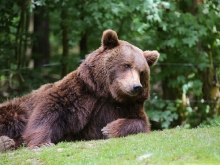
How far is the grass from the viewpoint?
583 cm

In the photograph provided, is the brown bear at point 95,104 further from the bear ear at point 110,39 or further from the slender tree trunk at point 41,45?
the slender tree trunk at point 41,45

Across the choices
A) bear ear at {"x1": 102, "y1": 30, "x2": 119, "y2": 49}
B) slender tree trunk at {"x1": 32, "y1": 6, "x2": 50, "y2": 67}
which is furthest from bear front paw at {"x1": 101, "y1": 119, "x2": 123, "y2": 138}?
slender tree trunk at {"x1": 32, "y1": 6, "x2": 50, "y2": 67}

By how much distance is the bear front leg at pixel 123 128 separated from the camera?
25.0 feet

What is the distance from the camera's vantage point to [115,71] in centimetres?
786

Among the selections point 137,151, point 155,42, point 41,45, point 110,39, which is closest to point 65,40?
point 41,45

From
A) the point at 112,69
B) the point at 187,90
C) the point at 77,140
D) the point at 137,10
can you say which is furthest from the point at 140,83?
the point at 187,90

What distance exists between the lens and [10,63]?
13539 millimetres

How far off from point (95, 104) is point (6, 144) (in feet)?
4.93

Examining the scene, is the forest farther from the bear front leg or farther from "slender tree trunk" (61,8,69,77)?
the bear front leg

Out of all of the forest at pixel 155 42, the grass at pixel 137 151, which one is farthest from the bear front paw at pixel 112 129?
the forest at pixel 155 42

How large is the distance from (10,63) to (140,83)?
6635mm

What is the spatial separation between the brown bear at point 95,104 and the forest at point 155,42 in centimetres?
387

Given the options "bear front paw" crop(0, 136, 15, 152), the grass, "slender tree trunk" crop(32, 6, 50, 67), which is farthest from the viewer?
"slender tree trunk" crop(32, 6, 50, 67)

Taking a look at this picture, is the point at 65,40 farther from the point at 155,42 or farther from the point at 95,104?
the point at 95,104
